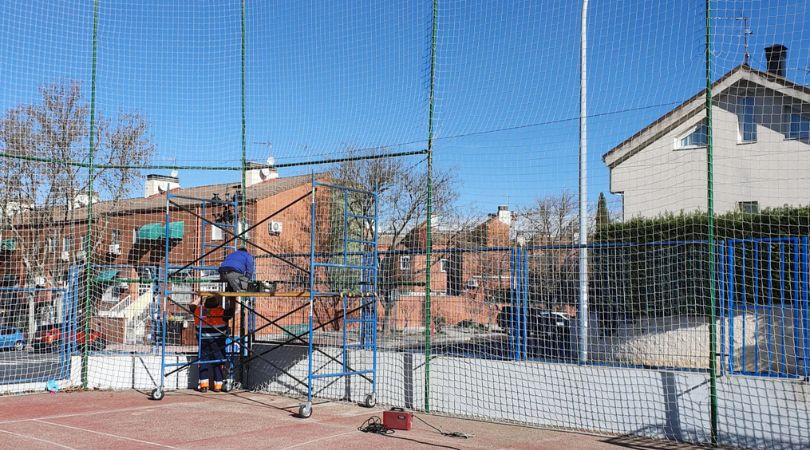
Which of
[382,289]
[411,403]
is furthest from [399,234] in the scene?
[411,403]

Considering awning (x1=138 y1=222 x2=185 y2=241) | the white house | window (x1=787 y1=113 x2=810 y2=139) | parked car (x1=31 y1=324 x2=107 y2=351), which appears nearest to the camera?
the white house

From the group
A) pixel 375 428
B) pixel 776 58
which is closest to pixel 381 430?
pixel 375 428

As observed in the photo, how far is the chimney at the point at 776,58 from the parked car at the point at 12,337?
14.8 meters

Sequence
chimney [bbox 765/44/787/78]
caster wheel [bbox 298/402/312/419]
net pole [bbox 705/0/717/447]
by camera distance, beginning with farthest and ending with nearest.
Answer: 1. caster wheel [bbox 298/402/312/419]
2. chimney [bbox 765/44/787/78]
3. net pole [bbox 705/0/717/447]

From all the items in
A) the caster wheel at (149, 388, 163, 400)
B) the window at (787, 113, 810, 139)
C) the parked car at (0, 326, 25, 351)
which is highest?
the window at (787, 113, 810, 139)

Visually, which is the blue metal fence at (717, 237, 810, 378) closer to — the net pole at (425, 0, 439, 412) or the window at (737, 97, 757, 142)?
the window at (737, 97, 757, 142)

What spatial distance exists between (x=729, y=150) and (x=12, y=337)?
48.3 ft

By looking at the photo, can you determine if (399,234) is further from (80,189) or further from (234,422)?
(234,422)

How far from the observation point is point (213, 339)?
11641mm

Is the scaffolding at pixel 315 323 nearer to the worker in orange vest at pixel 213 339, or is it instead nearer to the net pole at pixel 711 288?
the worker in orange vest at pixel 213 339

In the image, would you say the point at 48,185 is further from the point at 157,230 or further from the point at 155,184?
the point at 155,184

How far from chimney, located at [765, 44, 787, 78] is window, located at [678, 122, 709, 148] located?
93 centimetres

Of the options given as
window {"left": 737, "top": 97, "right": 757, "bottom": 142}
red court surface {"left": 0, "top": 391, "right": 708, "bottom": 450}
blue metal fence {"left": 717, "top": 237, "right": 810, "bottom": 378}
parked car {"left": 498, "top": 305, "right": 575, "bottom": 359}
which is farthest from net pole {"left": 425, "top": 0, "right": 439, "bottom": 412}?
window {"left": 737, "top": 97, "right": 757, "bottom": 142}

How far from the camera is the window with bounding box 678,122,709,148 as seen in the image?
26.5 ft
